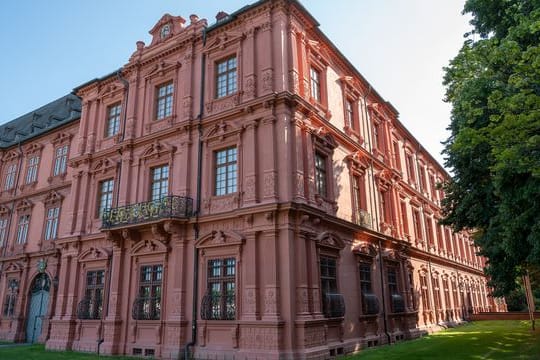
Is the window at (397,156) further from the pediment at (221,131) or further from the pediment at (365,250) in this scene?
the pediment at (221,131)

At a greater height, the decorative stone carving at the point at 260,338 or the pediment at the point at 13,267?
the pediment at the point at 13,267

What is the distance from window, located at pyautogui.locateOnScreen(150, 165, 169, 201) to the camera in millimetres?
18812

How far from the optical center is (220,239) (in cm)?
1588

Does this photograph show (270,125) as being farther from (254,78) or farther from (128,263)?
(128,263)

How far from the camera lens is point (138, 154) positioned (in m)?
20.2

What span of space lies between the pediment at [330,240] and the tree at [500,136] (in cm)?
486

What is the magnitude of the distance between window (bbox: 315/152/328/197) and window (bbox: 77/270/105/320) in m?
10.6

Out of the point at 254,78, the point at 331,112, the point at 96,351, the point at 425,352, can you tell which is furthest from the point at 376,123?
the point at 96,351

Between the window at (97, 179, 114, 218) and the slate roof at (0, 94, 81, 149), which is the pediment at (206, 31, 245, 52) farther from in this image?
the slate roof at (0, 94, 81, 149)

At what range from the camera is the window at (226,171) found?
1678 cm

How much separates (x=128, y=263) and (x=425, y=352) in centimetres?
1281

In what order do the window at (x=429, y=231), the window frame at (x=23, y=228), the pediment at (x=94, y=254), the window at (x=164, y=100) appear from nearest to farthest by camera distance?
the pediment at (x=94, y=254) < the window at (x=164, y=100) < the window frame at (x=23, y=228) < the window at (x=429, y=231)

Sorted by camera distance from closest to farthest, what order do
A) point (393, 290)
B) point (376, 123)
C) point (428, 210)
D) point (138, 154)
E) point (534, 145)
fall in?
point (534, 145) < point (138, 154) < point (393, 290) < point (376, 123) < point (428, 210)

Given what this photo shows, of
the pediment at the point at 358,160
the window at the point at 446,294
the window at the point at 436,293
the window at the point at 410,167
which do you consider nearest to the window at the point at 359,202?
the pediment at the point at 358,160
